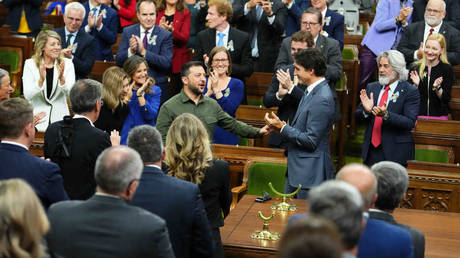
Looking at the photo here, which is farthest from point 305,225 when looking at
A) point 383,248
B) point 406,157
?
point 406,157

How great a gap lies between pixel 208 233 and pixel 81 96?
4.10 feet

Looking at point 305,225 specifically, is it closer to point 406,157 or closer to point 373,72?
point 406,157

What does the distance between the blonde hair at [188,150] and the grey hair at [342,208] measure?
1.52 m

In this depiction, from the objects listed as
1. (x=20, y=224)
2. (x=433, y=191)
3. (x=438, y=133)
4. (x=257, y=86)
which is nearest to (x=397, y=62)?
(x=438, y=133)

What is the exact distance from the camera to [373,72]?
29.0ft

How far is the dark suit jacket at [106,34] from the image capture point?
818 centimetres

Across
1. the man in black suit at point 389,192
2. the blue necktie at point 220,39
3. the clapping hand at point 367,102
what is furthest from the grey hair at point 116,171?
the blue necktie at point 220,39

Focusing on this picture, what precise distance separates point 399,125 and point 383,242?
3.34m

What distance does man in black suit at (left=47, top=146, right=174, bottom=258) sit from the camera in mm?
2770

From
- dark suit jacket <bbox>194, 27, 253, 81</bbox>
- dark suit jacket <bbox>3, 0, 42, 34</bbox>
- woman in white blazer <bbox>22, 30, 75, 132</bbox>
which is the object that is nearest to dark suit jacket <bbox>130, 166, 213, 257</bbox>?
woman in white blazer <bbox>22, 30, 75, 132</bbox>

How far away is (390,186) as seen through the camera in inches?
124

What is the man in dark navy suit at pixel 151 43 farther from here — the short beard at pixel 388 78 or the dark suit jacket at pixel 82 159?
the dark suit jacket at pixel 82 159

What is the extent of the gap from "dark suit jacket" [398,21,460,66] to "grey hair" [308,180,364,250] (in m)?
5.43

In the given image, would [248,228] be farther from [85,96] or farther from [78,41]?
[78,41]
